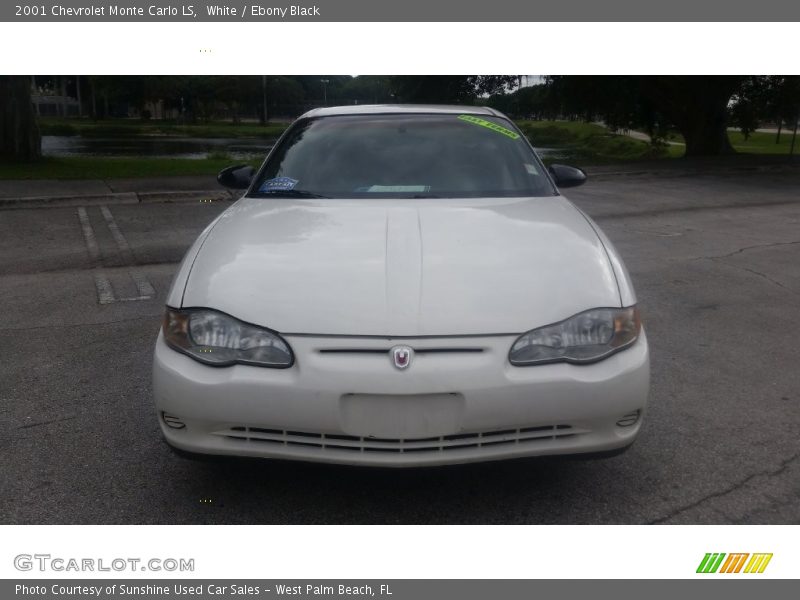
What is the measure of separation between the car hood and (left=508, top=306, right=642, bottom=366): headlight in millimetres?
40

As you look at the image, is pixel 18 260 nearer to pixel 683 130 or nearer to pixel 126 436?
pixel 126 436

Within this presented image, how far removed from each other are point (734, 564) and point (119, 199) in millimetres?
11201

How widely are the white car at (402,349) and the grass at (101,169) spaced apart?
12539mm

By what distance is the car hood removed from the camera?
9.11 ft

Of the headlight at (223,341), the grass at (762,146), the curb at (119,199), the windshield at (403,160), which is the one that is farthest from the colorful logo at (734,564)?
the grass at (762,146)

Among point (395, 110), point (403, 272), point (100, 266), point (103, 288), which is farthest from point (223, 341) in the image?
point (100, 266)

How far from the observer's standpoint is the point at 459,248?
3.18 metres

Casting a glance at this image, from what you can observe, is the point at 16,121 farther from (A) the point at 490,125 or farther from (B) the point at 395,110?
(A) the point at 490,125

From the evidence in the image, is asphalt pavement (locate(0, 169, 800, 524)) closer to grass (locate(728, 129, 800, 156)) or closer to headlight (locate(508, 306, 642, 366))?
headlight (locate(508, 306, 642, 366))

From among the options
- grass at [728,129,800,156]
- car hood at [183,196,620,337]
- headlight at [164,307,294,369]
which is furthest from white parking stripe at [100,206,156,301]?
grass at [728,129,800,156]

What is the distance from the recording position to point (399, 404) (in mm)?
2664

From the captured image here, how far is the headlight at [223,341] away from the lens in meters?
2.77

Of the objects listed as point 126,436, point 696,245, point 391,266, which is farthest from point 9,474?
point 696,245

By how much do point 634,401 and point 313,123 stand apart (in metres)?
2.74
